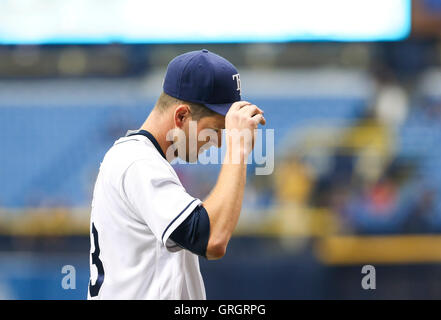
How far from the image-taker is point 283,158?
8281 mm

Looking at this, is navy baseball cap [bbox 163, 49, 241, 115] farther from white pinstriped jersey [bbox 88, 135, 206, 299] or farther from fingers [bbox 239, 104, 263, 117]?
white pinstriped jersey [bbox 88, 135, 206, 299]

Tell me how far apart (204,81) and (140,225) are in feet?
1.24

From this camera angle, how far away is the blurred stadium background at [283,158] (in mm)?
7324

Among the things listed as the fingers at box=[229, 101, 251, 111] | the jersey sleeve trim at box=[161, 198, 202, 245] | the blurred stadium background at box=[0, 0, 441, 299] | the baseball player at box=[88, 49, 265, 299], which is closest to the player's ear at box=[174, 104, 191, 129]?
the baseball player at box=[88, 49, 265, 299]

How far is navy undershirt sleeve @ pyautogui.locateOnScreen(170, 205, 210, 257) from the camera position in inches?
60.3

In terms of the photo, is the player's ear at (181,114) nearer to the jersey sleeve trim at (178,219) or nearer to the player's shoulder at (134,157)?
the player's shoulder at (134,157)

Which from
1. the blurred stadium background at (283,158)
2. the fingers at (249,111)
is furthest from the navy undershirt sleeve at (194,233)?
the blurred stadium background at (283,158)

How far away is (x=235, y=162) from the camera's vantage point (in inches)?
62.6

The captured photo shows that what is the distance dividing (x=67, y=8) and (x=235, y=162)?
8422 millimetres

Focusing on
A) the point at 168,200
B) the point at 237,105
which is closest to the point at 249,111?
the point at 237,105

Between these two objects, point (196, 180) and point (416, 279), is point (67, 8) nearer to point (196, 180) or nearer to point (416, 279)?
point (196, 180)

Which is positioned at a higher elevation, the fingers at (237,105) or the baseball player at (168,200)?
the fingers at (237,105)

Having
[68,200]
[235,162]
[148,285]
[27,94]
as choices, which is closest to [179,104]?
[235,162]

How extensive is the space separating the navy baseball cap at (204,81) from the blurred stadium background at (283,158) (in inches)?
214
